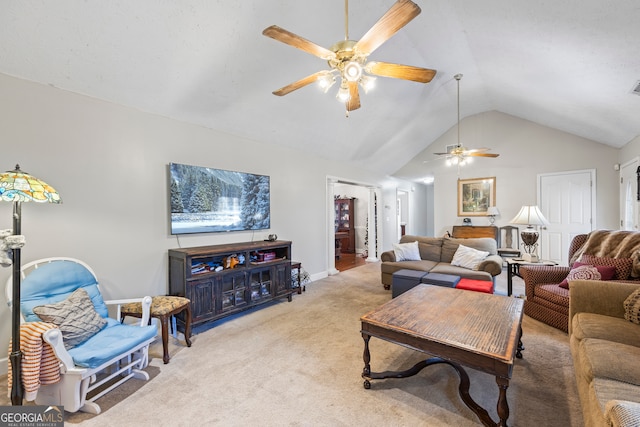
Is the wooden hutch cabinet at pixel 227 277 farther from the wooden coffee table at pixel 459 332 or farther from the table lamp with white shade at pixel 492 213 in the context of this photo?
the table lamp with white shade at pixel 492 213

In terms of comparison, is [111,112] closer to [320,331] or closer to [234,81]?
[234,81]

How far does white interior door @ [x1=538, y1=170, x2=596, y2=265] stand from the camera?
5.39m

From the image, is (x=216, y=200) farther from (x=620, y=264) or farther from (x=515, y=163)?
(x=515, y=163)

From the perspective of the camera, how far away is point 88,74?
2.43m

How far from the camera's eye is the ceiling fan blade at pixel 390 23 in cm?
145

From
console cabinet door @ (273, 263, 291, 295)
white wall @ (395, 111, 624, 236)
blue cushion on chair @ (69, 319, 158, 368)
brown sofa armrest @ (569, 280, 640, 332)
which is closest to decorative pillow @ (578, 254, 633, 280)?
brown sofa armrest @ (569, 280, 640, 332)

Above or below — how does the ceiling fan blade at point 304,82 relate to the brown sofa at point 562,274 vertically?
above

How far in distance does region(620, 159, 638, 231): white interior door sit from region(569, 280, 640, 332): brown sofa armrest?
3.06 meters

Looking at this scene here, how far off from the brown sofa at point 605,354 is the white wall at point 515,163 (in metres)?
4.40

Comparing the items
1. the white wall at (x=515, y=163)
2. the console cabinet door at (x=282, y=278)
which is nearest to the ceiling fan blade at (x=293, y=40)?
the console cabinet door at (x=282, y=278)

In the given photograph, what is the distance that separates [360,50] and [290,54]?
143cm

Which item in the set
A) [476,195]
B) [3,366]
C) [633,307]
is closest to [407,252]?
[633,307]

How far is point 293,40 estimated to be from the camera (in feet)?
5.65

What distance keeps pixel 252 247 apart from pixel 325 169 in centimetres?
255
